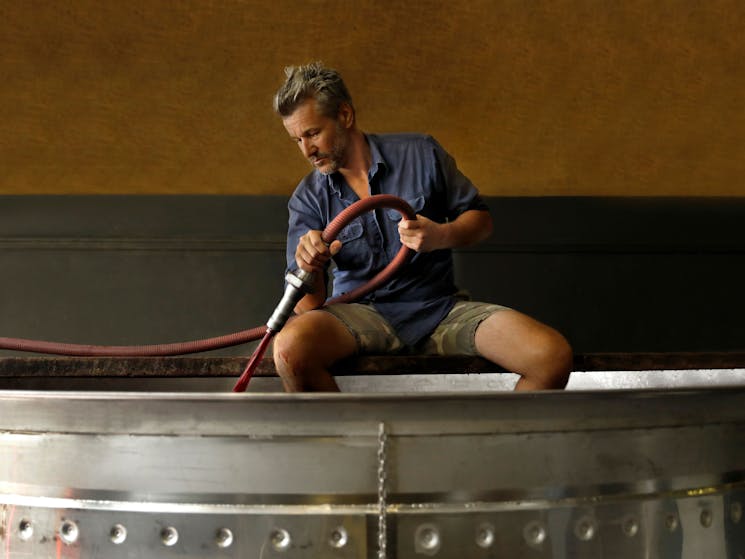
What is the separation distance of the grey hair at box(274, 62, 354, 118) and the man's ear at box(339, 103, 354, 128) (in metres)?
0.02

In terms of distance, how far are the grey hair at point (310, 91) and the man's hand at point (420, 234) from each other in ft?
1.09

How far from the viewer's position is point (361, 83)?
123 inches

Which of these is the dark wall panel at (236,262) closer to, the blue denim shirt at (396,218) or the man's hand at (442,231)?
the blue denim shirt at (396,218)

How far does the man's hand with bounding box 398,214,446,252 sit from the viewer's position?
68.2 inches

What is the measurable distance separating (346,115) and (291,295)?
50 cm

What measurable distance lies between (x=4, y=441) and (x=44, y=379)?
880 millimetres

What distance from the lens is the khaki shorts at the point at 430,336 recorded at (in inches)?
71.2

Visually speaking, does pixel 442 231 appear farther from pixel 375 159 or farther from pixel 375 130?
pixel 375 130

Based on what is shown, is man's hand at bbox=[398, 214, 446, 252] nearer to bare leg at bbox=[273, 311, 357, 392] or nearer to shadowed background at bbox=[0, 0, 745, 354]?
bare leg at bbox=[273, 311, 357, 392]

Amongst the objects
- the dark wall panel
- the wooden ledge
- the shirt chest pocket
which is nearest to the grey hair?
the shirt chest pocket

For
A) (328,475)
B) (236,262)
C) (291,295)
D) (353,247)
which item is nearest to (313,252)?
(291,295)

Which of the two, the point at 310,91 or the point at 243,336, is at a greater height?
the point at 310,91

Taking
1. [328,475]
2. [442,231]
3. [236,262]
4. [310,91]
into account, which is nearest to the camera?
[328,475]

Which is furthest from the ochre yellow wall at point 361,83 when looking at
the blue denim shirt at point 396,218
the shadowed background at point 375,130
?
the blue denim shirt at point 396,218
